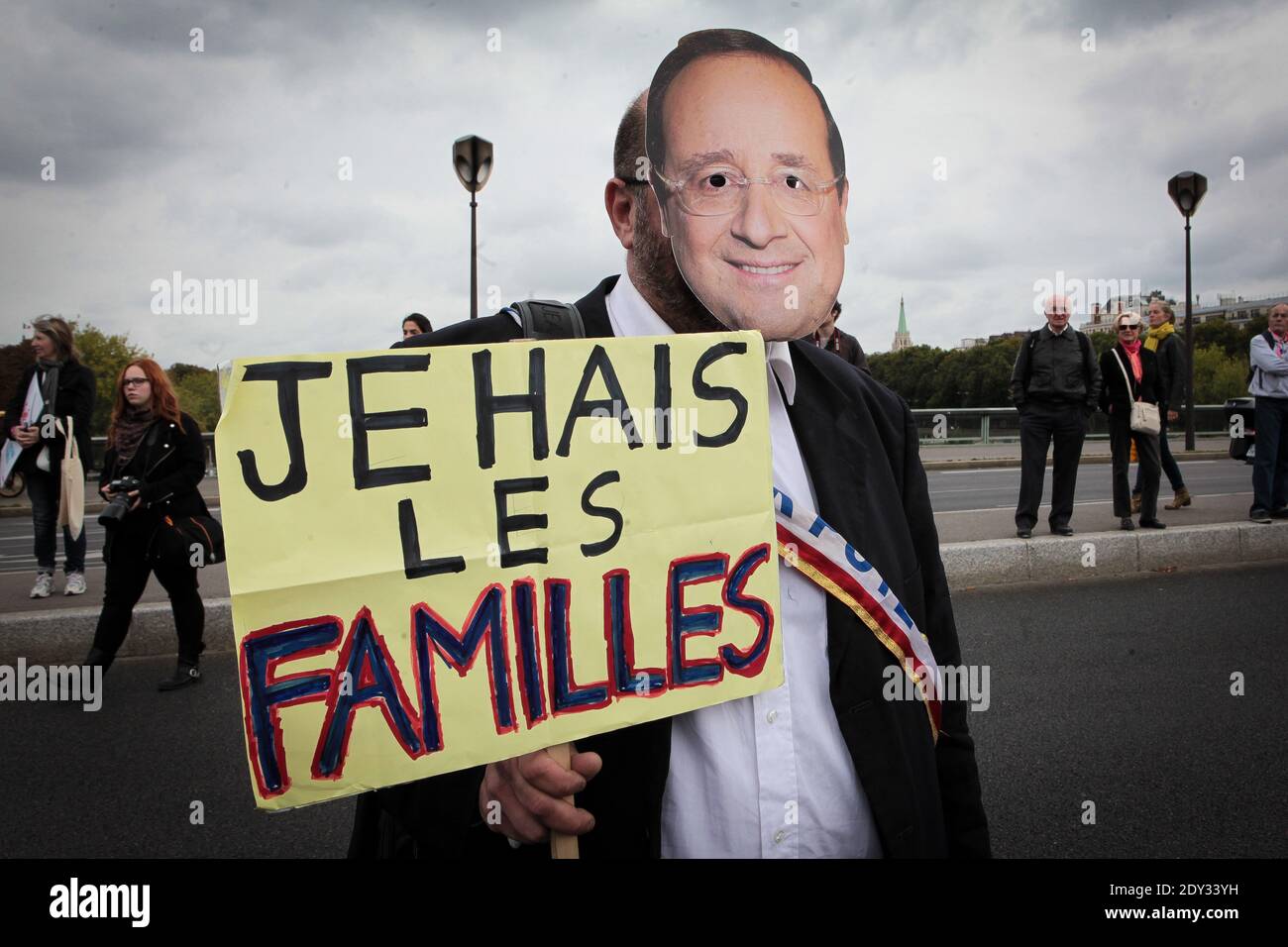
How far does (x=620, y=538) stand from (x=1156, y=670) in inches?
165

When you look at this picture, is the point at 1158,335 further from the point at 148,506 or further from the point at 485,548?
the point at 485,548

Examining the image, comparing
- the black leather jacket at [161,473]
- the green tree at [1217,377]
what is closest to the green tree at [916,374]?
the green tree at [1217,377]

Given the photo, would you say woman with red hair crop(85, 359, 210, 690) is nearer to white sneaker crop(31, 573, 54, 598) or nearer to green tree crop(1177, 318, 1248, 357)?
white sneaker crop(31, 573, 54, 598)

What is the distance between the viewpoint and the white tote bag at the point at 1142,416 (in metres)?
7.25

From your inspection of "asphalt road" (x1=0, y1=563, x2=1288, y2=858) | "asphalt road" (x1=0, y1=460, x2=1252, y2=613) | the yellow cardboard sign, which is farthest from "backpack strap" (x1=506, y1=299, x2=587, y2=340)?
"asphalt road" (x1=0, y1=460, x2=1252, y2=613)

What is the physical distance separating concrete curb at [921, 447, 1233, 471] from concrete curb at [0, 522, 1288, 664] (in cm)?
1191

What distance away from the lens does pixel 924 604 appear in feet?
5.06

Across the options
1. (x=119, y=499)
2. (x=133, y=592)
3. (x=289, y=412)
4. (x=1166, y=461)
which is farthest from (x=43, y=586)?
(x=1166, y=461)

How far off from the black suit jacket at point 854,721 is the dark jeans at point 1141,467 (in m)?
6.60

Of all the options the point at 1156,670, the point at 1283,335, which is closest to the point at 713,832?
the point at 1156,670

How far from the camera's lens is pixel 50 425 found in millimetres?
5973

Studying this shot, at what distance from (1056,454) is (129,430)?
21.6 ft

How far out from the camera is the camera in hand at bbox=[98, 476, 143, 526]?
4.26 meters
